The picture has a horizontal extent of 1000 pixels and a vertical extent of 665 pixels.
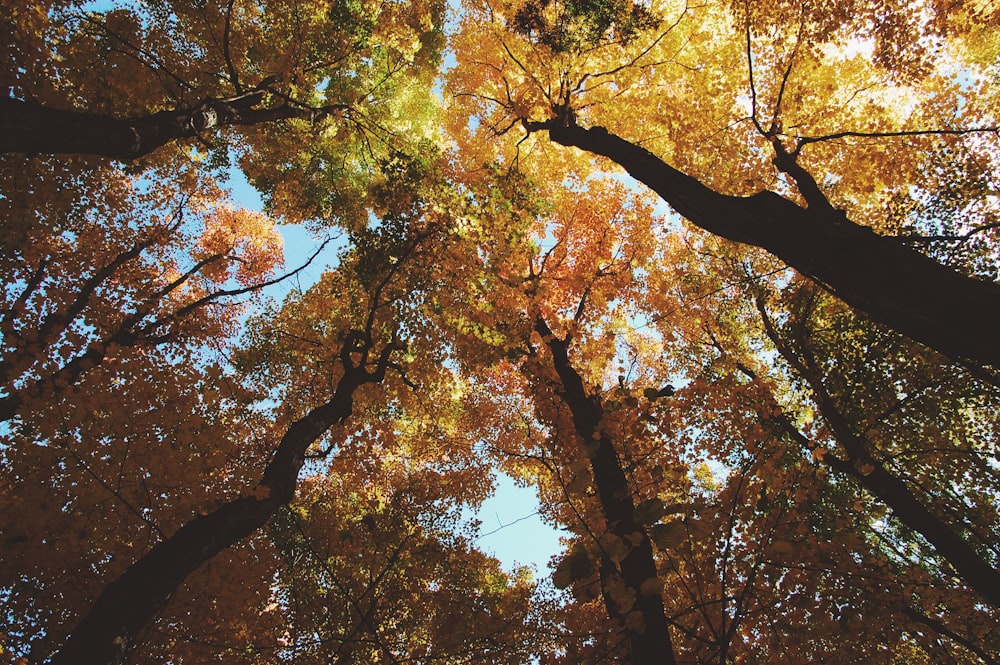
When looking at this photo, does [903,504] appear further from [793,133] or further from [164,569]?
[164,569]

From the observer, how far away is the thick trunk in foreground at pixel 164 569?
166 inches

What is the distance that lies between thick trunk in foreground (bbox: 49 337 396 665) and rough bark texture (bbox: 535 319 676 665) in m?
4.39

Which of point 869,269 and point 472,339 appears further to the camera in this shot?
point 472,339

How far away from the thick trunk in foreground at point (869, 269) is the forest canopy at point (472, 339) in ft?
0.31

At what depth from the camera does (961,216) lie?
29.4ft

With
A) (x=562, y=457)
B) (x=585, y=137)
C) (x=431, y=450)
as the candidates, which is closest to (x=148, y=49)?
(x=585, y=137)

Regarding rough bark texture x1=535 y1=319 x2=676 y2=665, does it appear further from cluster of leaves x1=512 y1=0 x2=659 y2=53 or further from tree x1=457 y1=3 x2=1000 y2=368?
cluster of leaves x1=512 y1=0 x2=659 y2=53

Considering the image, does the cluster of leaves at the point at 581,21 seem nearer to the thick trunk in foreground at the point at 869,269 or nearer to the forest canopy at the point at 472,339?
the forest canopy at the point at 472,339

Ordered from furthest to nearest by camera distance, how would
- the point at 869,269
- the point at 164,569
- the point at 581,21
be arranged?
the point at 581,21 < the point at 164,569 < the point at 869,269

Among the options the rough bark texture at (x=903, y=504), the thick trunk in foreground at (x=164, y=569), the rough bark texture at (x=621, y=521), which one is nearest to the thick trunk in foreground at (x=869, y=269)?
the rough bark texture at (x=621, y=521)

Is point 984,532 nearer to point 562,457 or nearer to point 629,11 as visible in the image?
point 562,457

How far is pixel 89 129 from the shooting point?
572 cm

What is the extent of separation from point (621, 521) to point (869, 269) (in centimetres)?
257

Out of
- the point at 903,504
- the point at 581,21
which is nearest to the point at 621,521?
the point at 903,504
